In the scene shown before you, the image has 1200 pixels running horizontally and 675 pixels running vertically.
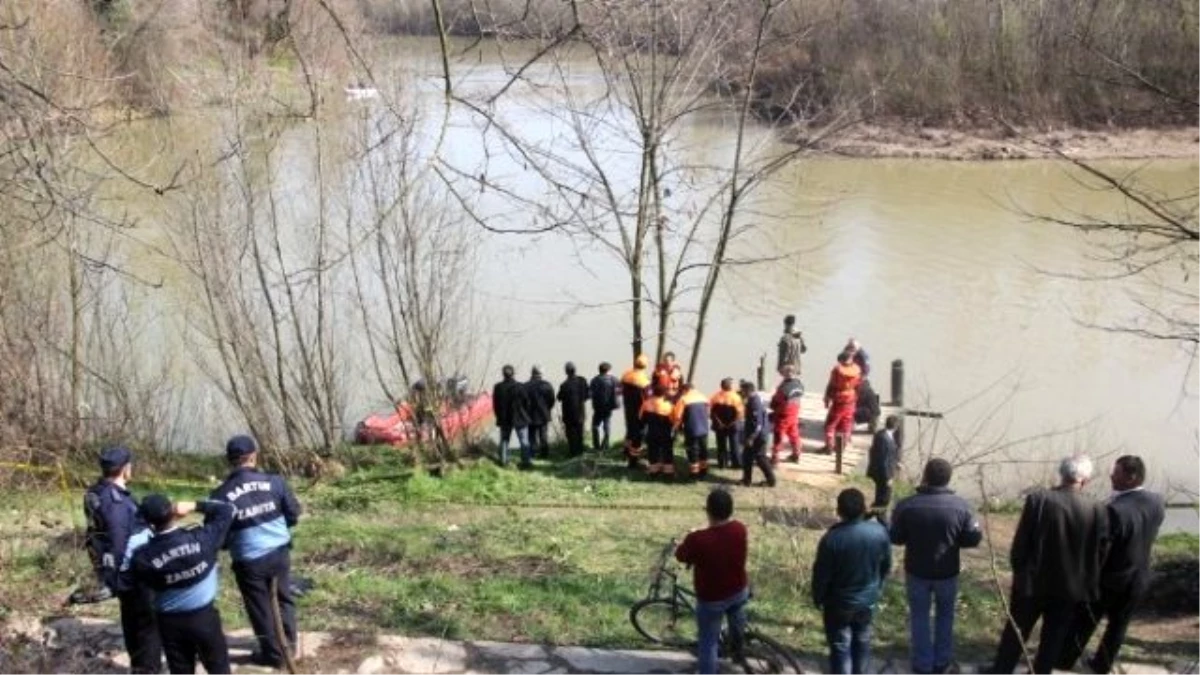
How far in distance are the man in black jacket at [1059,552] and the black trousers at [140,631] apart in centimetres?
473

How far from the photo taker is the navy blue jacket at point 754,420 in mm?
12977

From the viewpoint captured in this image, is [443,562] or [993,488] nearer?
[443,562]

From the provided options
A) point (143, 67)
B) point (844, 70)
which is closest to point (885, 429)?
point (143, 67)

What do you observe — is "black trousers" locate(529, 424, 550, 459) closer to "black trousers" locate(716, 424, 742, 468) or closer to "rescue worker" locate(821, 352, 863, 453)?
"black trousers" locate(716, 424, 742, 468)

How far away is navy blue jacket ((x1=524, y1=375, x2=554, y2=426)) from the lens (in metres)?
14.2

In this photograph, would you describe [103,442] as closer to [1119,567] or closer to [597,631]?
[597,631]

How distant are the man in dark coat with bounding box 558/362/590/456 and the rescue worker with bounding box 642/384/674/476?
1.22m

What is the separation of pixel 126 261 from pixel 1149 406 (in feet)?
56.8

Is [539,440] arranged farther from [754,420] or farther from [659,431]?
[754,420]

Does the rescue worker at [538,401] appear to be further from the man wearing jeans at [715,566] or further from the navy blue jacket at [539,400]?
the man wearing jeans at [715,566]

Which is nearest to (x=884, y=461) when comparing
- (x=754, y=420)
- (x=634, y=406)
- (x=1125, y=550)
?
(x=754, y=420)

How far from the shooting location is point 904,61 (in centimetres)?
3906

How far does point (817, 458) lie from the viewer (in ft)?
48.6

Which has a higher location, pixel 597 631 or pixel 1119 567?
pixel 1119 567
